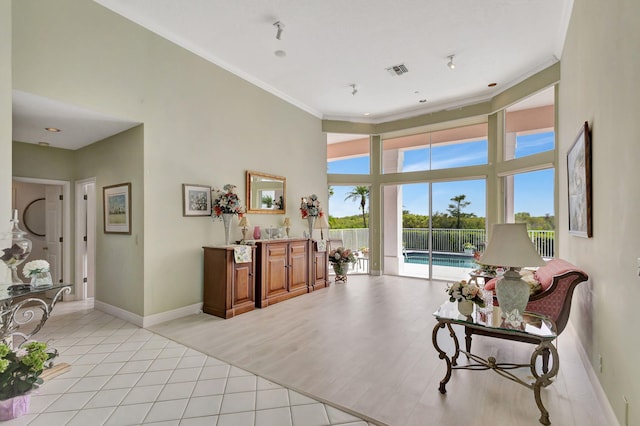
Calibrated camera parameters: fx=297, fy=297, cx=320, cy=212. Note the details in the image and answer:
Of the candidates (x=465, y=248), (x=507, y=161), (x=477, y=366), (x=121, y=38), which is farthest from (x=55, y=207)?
(x=507, y=161)

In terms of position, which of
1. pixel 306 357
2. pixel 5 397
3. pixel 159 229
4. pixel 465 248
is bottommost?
pixel 306 357

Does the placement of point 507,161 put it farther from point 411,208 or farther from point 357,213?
point 357,213

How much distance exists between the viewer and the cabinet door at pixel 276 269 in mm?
4867

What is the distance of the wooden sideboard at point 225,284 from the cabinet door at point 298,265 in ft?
3.13

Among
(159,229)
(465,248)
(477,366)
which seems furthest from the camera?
(465,248)

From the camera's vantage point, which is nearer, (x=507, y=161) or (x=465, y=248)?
(x=507, y=161)

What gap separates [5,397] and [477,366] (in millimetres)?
3599

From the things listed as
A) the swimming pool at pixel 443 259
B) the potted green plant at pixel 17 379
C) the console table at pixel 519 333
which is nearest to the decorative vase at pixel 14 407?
the potted green plant at pixel 17 379

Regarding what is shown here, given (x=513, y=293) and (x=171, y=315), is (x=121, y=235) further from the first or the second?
(x=513, y=293)

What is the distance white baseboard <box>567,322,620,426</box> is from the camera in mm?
→ 2010

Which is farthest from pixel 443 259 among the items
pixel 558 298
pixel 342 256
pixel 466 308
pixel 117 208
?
pixel 117 208

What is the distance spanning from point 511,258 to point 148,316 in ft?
13.6

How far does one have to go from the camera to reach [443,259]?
261 inches

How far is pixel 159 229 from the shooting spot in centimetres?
400
